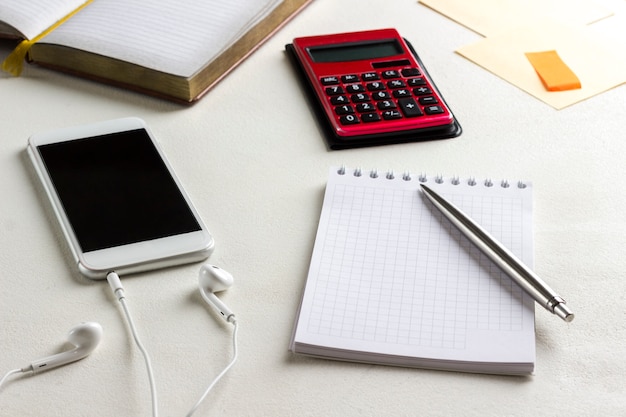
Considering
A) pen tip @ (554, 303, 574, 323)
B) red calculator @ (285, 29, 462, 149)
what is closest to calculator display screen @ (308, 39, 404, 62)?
red calculator @ (285, 29, 462, 149)

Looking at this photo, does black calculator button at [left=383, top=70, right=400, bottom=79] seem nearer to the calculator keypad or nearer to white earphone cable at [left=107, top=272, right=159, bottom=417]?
the calculator keypad

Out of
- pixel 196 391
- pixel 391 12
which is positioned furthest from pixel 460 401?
pixel 391 12

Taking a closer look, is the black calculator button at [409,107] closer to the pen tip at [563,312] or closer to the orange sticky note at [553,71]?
the orange sticky note at [553,71]

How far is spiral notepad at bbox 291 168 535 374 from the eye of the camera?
67 cm

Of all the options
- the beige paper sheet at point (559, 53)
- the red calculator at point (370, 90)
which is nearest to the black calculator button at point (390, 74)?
the red calculator at point (370, 90)

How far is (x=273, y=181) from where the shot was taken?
0.87 m

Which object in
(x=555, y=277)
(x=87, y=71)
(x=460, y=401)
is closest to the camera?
(x=460, y=401)

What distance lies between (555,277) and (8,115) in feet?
2.13

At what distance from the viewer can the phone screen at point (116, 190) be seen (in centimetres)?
77

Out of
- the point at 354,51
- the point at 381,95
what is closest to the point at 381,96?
the point at 381,95

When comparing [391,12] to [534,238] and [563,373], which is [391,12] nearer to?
[534,238]

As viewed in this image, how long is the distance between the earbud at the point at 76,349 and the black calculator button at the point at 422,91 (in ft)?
1.59

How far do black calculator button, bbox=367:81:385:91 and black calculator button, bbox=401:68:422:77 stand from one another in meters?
0.04

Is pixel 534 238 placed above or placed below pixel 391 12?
below
